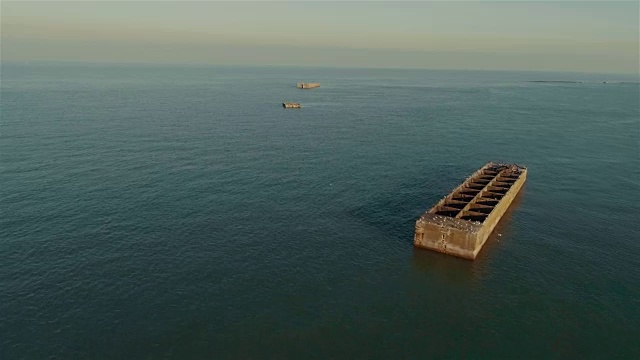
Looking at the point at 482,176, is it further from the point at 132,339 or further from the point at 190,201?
the point at 132,339

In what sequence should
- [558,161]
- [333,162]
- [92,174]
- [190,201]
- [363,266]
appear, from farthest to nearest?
[558,161]
[333,162]
[92,174]
[190,201]
[363,266]

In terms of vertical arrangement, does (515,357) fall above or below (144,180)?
below

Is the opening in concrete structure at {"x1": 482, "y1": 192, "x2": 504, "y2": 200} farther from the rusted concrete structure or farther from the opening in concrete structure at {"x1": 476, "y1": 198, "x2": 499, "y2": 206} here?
the opening in concrete structure at {"x1": 476, "y1": 198, "x2": 499, "y2": 206}

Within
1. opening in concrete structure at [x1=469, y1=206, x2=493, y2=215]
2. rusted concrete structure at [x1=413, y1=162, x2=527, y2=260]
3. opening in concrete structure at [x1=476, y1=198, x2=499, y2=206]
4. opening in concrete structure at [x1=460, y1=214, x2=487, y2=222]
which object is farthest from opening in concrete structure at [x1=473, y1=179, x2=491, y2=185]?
opening in concrete structure at [x1=460, y1=214, x2=487, y2=222]

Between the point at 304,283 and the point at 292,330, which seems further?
the point at 304,283

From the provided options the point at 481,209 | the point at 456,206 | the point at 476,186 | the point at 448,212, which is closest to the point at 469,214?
the point at 448,212

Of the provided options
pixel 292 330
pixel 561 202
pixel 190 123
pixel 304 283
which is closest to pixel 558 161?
pixel 561 202

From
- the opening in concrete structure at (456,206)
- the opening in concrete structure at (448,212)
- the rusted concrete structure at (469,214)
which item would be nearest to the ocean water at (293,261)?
the rusted concrete structure at (469,214)

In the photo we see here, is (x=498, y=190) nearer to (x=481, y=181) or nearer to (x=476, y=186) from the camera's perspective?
(x=476, y=186)

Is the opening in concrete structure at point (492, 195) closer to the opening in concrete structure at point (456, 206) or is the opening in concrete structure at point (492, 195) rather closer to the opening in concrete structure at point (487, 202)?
the opening in concrete structure at point (487, 202)
